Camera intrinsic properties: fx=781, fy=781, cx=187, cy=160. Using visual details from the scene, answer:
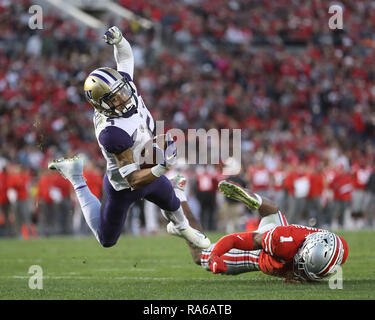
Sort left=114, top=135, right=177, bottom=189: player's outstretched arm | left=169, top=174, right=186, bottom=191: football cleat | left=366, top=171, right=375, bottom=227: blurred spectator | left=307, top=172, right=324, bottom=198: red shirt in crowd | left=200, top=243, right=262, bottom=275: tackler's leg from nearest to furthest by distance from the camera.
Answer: left=114, top=135, right=177, bottom=189: player's outstretched arm
left=200, top=243, right=262, bottom=275: tackler's leg
left=169, top=174, right=186, bottom=191: football cleat
left=307, top=172, right=324, bottom=198: red shirt in crowd
left=366, top=171, right=375, bottom=227: blurred spectator

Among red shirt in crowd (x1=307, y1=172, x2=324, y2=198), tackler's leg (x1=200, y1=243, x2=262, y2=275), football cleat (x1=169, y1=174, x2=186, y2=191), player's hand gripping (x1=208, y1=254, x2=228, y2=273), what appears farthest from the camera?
red shirt in crowd (x1=307, y1=172, x2=324, y2=198)

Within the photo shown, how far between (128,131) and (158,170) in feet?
1.64

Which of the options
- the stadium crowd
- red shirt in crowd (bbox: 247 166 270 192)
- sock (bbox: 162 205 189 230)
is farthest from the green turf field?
red shirt in crowd (bbox: 247 166 270 192)

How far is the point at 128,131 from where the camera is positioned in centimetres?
662

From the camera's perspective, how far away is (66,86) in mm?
18484

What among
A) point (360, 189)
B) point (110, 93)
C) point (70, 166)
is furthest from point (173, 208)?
point (360, 189)

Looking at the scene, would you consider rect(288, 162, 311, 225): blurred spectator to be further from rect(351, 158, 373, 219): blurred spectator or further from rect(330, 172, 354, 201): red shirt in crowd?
rect(351, 158, 373, 219): blurred spectator

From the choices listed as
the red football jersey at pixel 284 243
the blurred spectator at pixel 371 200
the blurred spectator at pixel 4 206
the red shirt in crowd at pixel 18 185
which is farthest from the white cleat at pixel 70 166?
Answer: the blurred spectator at pixel 371 200

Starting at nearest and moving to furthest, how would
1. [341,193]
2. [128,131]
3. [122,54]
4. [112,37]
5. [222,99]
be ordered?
[128,131] → [112,37] → [122,54] → [341,193] → [222,99]

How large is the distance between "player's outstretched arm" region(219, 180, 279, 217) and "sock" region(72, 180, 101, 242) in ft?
4.01

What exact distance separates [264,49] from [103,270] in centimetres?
1525

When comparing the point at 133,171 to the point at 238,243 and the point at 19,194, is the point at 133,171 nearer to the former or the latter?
the point at 238,243

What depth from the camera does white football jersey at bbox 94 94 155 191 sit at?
6648 mm

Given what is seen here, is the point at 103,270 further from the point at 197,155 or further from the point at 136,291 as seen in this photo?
the point at 197,155
